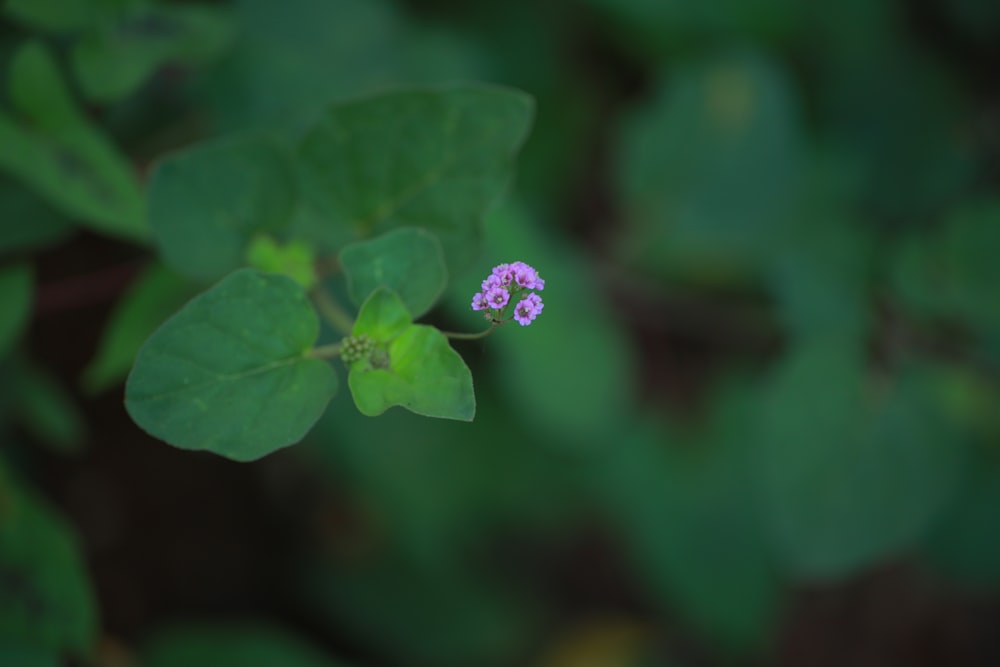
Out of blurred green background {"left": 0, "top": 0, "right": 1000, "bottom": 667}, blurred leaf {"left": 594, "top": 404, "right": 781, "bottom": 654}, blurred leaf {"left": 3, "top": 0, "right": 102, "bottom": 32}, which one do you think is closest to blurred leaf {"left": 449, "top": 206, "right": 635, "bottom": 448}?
blurred green background {"left": 0, "top": 0, "right": 1000, "bottom": 667}

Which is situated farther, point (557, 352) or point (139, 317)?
point (557, 352)

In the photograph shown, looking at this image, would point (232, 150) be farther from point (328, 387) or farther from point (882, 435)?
point (882, 435)

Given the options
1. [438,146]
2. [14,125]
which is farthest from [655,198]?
[14,125]

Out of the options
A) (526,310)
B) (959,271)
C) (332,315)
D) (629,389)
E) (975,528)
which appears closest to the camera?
(526,310)

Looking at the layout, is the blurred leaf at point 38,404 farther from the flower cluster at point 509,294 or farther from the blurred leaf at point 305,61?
the flower cluster at point 509,294

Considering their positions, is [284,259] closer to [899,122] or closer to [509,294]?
[509,294]

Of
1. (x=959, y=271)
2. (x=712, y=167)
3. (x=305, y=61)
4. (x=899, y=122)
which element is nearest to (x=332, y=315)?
(x=305, y=61)

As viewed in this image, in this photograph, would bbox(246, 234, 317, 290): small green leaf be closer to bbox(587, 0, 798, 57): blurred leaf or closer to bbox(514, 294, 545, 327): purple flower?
bbox(514, 294, 545, 327): purple flower

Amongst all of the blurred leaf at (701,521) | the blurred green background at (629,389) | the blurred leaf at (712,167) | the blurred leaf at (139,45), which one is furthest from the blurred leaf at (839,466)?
the blurred leaf at (139,45)
